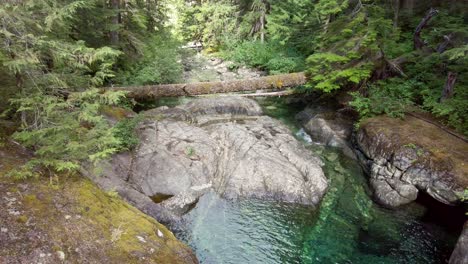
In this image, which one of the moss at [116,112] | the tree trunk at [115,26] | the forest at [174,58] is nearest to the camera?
the forest at [174,58]

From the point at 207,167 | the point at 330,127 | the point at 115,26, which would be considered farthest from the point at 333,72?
the point at 115,26

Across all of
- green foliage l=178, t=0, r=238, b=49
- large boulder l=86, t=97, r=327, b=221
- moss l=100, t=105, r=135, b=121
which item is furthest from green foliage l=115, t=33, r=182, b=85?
green foliage l=178, t=0, r=238, b=49

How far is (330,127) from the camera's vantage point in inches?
549

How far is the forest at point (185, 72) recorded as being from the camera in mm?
5613

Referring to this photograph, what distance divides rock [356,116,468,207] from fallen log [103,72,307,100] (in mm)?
4699

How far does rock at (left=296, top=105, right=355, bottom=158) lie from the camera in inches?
523

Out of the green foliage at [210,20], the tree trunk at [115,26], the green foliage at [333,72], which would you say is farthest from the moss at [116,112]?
the green foliage at [210,20]

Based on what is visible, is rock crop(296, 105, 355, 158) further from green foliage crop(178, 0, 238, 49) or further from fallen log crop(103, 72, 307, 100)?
green foliage crop(178, 0, 238, 49)

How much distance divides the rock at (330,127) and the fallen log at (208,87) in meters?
1.92

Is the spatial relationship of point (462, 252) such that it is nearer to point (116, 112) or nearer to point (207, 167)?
point (207, 167)

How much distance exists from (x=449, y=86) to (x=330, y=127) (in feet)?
15.6

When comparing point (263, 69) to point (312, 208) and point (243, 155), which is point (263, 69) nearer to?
point (243, 155)

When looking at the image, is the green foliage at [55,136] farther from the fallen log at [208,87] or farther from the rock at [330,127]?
the rock at [330,127]

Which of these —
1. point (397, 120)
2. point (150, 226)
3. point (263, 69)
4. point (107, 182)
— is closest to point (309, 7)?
point (263, 69)
